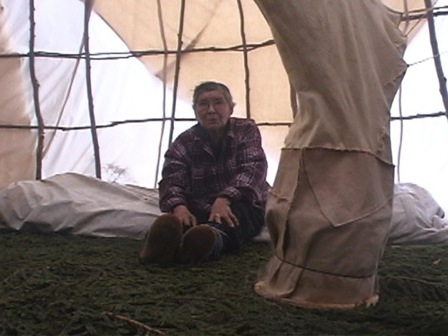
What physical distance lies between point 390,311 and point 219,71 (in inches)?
82.4

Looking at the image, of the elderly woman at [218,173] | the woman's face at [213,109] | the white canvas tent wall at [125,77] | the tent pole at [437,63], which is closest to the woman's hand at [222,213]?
the elderly woman at [218,173]

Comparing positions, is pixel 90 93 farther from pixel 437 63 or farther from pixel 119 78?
pixel 437 63

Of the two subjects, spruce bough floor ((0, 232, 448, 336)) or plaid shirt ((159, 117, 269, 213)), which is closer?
spruce bough floor ((0, 232, 448, 336))

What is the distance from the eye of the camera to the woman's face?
1882 millimetres

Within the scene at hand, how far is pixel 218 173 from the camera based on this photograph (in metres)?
1.92

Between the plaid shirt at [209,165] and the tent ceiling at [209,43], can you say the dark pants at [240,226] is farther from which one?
the tent ceiling at [209,43]

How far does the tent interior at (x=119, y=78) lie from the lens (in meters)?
3.02

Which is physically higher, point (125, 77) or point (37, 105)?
point (125, 77)

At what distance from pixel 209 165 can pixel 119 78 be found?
1.28 m

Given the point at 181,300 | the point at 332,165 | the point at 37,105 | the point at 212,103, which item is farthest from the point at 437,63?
the point at 181,300

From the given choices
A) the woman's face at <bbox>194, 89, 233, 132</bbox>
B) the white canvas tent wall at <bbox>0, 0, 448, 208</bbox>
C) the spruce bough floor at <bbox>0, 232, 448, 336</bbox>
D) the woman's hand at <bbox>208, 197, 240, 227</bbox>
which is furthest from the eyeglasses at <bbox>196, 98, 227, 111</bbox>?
the white canvas tent wall at <bbox>0, 0, 448, 208</bbox>

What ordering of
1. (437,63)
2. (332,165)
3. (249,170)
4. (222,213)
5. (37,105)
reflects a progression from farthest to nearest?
1. (37,105)
2. (437,63)
3. (249,170)
4. (222,213)
5. (332,165)

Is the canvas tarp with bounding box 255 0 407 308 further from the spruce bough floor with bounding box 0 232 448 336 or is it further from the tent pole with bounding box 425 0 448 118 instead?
the tent pole with bounding box 425 0 448 118

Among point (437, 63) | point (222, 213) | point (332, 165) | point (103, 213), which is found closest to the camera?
point (332, 165)
